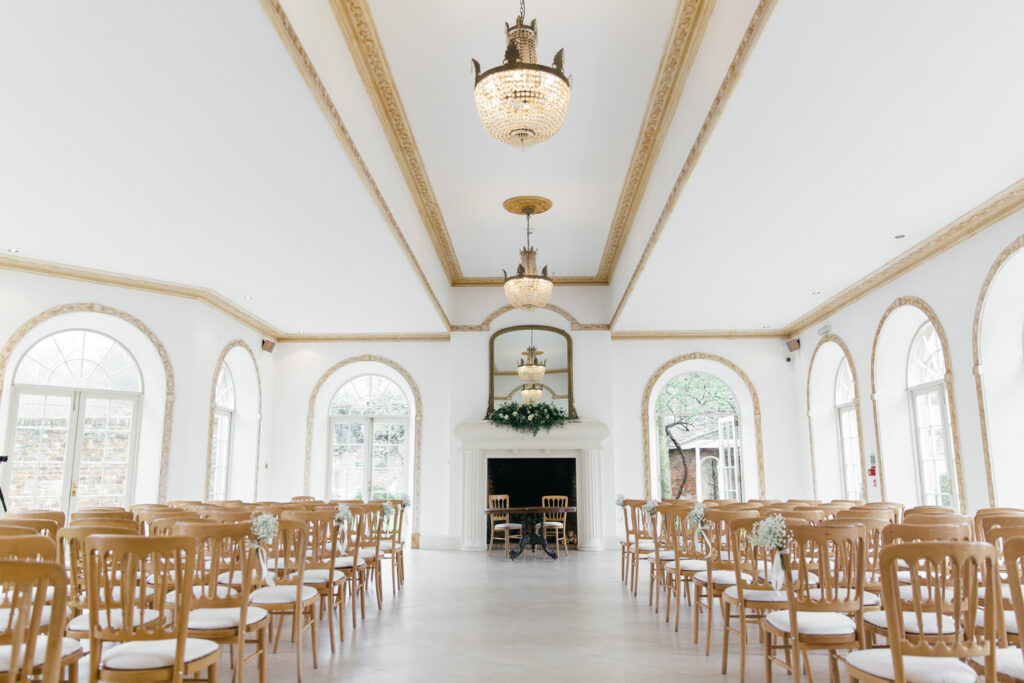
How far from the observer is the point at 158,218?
643 centimetres

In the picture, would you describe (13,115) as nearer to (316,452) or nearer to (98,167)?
(98,167)

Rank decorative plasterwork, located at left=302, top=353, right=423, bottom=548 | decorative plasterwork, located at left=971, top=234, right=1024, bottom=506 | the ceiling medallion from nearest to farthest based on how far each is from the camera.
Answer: decorative plasterwork, located at left=971, top=234, right=1024, bottom=506
the ceiling medallion
decorative plasterwork, located at left=302, top=353, right=423, bottom=548

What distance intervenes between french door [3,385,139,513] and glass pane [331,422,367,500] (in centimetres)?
388

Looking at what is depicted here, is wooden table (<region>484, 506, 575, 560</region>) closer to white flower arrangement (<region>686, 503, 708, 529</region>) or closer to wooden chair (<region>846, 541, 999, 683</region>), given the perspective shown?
white flower arrangement (<region>686, 503, 708, 529</region>)

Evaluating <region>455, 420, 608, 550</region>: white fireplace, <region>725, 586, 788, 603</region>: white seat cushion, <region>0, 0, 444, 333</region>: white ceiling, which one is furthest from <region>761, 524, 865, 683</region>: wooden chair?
<region>455, 420, 608, 550</region>: white fireplace

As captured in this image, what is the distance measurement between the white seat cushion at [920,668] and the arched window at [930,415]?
19.2 ft

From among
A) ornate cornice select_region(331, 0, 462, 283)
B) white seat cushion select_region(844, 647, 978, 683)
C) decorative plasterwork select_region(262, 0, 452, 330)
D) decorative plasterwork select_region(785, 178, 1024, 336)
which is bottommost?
white seat cushion select_region(844, 647, 978, 683)

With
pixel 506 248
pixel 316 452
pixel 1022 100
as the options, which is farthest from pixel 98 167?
pixel 316 452

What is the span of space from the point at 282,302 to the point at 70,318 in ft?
8.24

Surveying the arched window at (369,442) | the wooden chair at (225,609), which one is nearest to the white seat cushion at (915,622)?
the wooden chair at (225,609)

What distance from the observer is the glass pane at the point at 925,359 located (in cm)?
808

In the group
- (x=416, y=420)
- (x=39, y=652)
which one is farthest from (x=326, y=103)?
(x=416, y=420)

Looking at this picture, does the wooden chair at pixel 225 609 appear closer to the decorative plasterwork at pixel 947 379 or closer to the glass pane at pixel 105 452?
the glass pane at pixel 105 452

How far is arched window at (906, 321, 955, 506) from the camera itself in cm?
802
